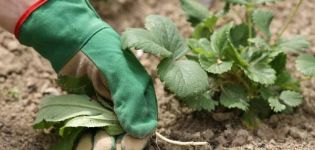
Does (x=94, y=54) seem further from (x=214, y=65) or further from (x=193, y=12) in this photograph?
(x=193, y=12)

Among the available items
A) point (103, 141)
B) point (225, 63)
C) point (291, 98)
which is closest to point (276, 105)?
point (291, 98)

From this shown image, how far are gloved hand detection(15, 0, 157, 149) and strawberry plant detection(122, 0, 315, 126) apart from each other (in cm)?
6

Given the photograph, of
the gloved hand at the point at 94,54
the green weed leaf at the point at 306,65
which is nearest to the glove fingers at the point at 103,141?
the gloved hand at the point at 94,54

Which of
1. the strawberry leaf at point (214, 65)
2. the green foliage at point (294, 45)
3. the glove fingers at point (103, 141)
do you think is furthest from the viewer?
the green foliage at point (294, 45)

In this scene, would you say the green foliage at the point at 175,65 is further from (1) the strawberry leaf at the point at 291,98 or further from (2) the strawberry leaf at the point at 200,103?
(1) the strawberry leaf at the point at 291,98

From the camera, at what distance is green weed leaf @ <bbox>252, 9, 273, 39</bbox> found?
5.83ft

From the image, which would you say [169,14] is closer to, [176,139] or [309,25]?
[309,25]

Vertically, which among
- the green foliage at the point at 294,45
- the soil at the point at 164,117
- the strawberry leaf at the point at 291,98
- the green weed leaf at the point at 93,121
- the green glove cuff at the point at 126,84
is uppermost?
the green foliage at the point at 294,45

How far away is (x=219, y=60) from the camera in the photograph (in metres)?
1.61

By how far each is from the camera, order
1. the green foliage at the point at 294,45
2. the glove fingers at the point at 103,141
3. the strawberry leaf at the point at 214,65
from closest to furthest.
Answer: the glove fingers at the point at 103,141 < the strawberry leaf at the point at 214,65 < the green foliage at the point at 294,45

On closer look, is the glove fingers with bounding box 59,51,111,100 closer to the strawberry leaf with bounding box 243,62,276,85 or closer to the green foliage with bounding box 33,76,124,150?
the green foliage with bounding box 33,76,124,150

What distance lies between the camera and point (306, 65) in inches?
64.6

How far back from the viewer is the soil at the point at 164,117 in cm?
159

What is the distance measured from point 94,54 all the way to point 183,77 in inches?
9.4
